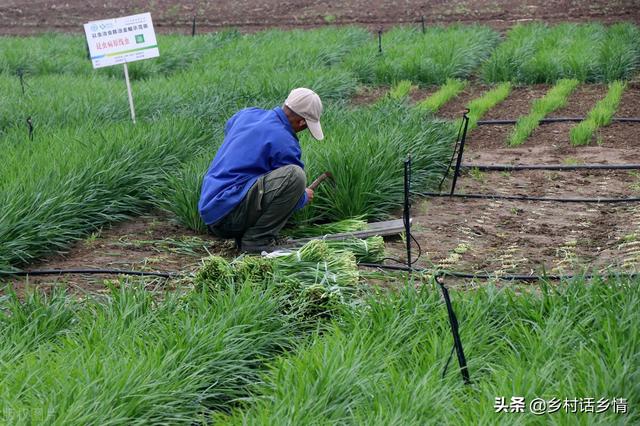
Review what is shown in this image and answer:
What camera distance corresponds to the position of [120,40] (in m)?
8.39

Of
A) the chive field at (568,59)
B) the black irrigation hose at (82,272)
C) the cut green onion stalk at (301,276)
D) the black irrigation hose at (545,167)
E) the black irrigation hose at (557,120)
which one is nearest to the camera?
the cut green onion stalk at (301,276)

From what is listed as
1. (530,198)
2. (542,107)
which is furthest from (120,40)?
(542,107)

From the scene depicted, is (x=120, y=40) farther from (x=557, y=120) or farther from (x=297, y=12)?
(x=297, y=12)

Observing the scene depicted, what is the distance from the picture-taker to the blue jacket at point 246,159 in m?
5.42

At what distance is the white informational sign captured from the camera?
27.0 ft

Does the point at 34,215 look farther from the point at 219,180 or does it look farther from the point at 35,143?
the point at 35,143

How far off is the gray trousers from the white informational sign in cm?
322

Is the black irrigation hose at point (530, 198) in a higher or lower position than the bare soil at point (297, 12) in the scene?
higher

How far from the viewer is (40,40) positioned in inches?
543

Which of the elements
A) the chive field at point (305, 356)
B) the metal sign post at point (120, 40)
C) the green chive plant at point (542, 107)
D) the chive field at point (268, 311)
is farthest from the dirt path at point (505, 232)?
A: the metal sign post at point (120, 40)

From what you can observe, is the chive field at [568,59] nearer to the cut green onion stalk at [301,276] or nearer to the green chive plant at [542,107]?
the green chive plant at [542,107]

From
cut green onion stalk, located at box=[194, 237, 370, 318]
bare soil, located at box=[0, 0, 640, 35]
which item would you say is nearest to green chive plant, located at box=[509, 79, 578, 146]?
cut green onion stalk, located at box=[194, 237, 370, 318]

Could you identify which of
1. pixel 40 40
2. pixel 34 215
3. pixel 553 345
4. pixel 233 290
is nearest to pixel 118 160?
pixel 34 215

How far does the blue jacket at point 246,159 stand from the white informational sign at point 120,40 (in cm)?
315
